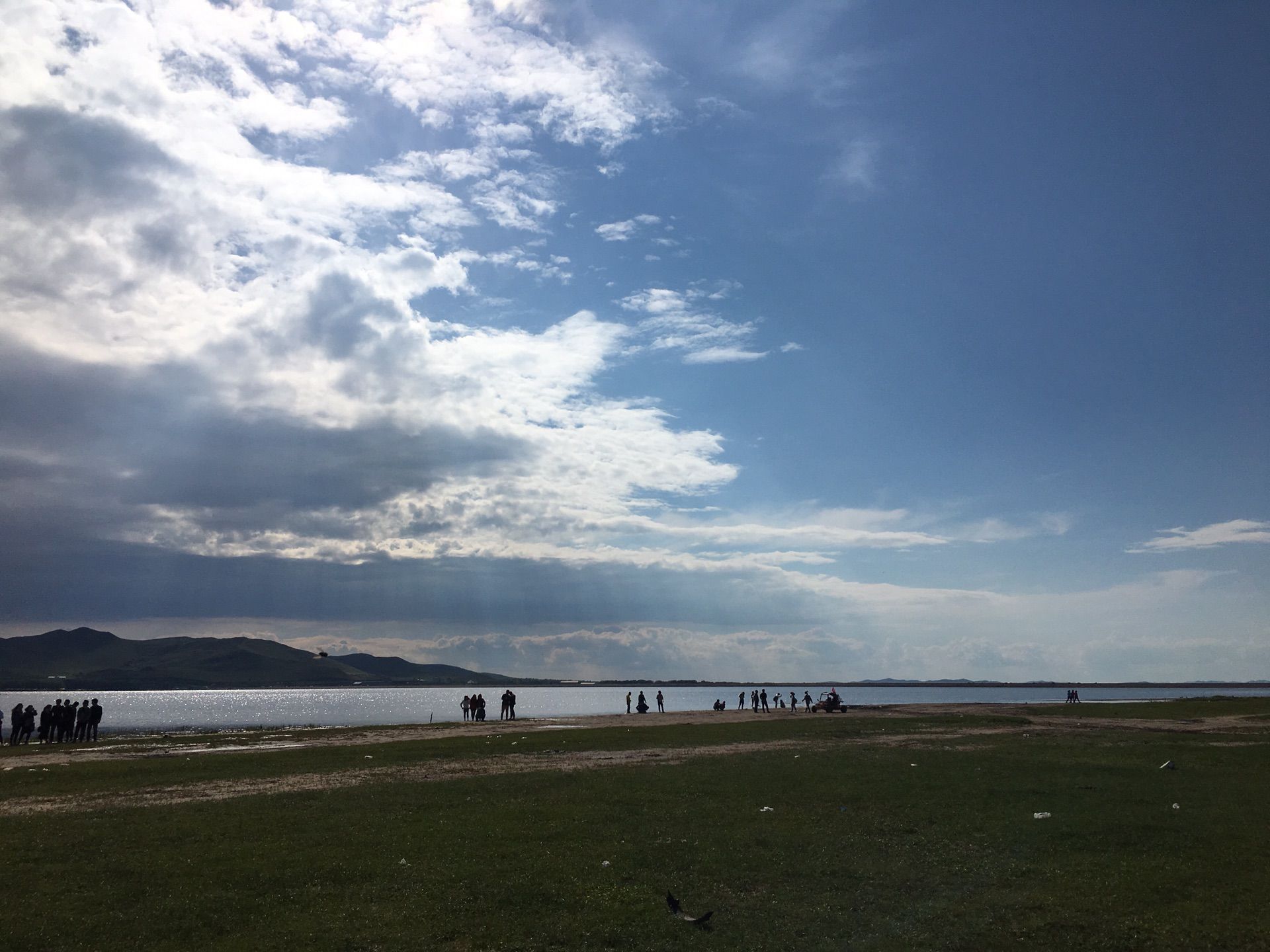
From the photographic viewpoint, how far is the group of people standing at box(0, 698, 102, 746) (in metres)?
51.6

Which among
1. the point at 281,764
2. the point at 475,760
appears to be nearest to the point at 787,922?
the point at 475,760

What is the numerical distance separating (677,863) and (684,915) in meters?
3.19

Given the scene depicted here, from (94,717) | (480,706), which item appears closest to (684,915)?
(94,717)

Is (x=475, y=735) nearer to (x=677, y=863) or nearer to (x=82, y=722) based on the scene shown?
(x=82, y=722)

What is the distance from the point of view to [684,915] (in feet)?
45.6

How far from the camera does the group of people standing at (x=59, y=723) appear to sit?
51562 millimetres

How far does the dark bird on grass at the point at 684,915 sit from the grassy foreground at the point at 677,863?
0.79 feet

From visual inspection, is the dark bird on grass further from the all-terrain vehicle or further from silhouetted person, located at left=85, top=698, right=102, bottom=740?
the all-terrain vehicle

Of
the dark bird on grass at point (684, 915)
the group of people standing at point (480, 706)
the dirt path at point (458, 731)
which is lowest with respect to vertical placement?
the dark bird on grass at point (684, 915)

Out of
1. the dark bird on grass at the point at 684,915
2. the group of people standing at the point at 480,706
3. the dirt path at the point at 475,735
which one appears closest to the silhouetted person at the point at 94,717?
the dirt path at the point at 475,735

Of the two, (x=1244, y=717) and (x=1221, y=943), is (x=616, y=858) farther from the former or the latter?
(x=1244, y=717)

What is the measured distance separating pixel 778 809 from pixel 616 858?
644 centimetres

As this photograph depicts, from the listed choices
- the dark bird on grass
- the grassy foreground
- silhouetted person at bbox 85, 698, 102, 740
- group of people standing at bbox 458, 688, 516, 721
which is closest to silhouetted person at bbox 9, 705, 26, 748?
silhouetted person at bbox 85, 698, 102, 740

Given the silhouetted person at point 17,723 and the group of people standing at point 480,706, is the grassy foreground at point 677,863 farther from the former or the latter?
the group of people standing at point 480,706
